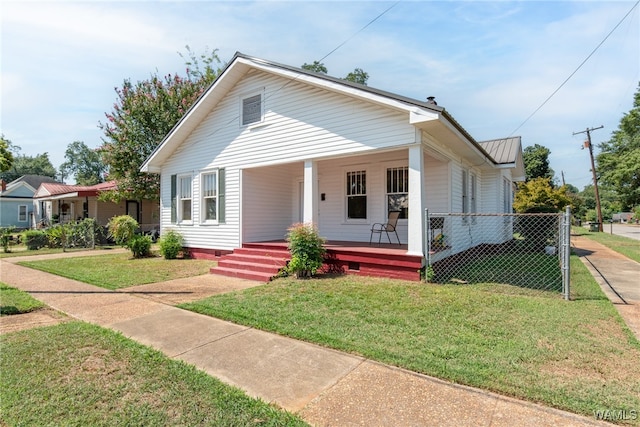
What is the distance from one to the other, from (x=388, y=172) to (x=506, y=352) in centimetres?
671

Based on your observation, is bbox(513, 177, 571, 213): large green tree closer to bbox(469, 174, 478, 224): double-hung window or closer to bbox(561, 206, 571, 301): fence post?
bbox(469, 174, 478, 224): double-hung window

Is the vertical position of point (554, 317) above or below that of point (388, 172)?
below

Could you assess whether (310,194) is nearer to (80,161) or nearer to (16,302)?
(16,302)

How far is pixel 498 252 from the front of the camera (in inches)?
457

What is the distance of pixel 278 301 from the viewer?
217 inches

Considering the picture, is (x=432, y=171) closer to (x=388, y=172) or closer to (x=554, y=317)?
(x=388, y=172)

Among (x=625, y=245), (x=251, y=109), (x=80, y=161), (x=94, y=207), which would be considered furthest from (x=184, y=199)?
(x=80, y=161)

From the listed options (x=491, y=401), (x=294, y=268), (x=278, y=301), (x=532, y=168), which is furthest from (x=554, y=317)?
(x=532, y=168)

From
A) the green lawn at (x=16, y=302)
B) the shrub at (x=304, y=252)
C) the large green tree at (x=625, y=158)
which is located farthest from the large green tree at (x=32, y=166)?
the large green tree at (x=625, y=158)

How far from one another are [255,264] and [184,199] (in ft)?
16.2

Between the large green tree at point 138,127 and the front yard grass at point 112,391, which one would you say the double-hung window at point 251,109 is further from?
the large green tree at point 138,127

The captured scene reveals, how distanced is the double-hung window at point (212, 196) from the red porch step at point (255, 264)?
1967 mm

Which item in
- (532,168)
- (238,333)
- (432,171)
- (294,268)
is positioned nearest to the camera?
(238,333)

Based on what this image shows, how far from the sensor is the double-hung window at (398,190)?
9.32m
